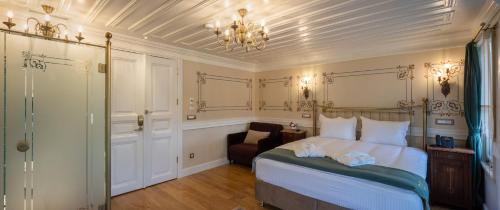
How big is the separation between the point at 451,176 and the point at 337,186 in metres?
1.73

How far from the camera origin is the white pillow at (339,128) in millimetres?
3756

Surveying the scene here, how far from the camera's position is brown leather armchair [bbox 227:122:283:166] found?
4289 mm

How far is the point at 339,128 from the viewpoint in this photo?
3.83 m

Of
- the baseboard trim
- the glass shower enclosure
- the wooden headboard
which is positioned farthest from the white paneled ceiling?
the baseboard trim

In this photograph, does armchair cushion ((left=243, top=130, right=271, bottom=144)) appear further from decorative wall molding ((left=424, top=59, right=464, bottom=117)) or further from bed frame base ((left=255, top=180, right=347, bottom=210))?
decorative wall molding ((left=424, top=59, right=464, bottom=117))

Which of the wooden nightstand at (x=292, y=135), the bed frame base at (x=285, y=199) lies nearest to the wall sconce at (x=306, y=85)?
the wooden nightstand at (x=292, y=135)

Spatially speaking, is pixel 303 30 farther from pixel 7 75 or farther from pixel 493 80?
pixel 7 75

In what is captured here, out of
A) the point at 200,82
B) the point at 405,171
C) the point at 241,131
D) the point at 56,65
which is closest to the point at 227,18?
the point at 56,65

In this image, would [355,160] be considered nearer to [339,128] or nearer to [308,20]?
[339,128]

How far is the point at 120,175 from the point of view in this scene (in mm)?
3201

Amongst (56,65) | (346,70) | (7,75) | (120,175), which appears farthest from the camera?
(346,70)

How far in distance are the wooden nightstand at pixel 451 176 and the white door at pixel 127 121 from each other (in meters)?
4.15

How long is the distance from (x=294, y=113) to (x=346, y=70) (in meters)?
1.43

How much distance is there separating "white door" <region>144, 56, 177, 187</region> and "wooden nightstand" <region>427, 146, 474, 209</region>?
12.7 ft
